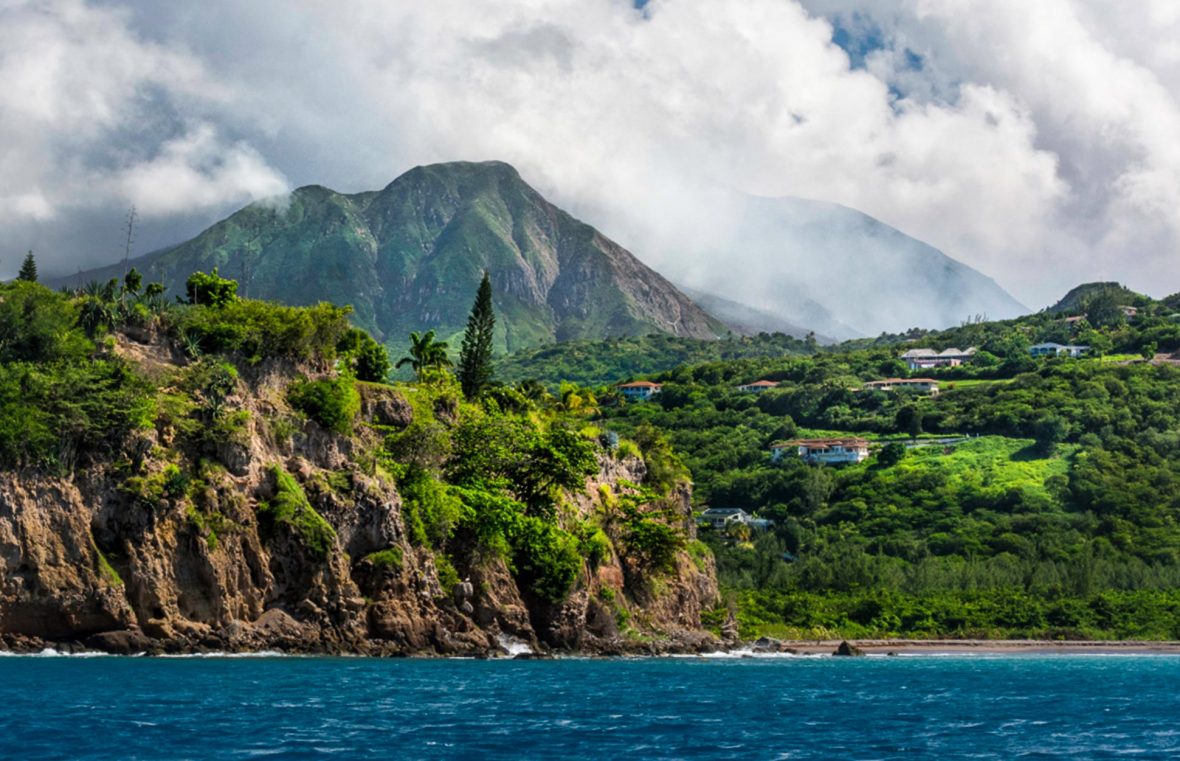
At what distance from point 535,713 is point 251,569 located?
29541mm

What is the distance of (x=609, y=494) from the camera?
351ft

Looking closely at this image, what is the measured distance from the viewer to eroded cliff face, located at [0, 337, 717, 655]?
69062 millimetres

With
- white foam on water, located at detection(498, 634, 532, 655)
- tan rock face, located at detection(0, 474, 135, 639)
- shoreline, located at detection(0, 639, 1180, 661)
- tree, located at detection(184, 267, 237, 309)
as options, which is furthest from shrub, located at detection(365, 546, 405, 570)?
tree, located at detection(184, 267, 237, 309)

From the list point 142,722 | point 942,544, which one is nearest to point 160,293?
point 142,722

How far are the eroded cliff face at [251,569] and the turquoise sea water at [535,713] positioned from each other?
3383mm

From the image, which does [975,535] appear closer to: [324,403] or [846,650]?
[846,650]

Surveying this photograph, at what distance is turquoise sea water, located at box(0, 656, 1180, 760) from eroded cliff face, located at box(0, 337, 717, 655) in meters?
3.38

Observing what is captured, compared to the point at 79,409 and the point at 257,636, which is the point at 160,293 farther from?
the point at 257,636

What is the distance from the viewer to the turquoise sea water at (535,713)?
40562 millimetres

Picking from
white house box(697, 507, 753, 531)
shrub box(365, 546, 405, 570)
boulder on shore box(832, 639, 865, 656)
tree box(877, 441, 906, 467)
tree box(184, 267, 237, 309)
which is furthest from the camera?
tree box(877, 441, 906, 467)

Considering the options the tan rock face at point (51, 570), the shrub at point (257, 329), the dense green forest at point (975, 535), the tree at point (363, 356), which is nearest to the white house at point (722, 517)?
the dense green forest at point (975, 535)

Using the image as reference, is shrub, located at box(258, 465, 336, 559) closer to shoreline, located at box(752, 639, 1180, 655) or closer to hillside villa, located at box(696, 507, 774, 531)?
shoreline, located at box(752, 639, 1180, 655)

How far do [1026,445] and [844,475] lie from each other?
27614mm

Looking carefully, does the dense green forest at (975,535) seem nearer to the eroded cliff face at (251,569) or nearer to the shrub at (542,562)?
the shrub at (542,562)
